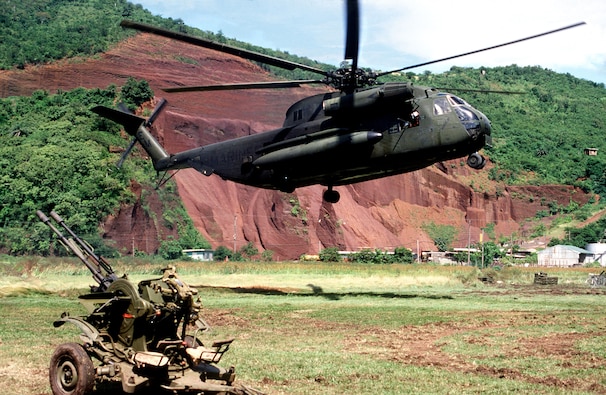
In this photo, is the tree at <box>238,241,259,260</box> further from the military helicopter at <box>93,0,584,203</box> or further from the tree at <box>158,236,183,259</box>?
the military helicopter at <box>93,0,584,203</box>

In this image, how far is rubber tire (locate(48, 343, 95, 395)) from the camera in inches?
422

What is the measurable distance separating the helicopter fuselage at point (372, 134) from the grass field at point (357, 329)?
196 inches

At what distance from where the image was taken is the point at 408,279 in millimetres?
38562

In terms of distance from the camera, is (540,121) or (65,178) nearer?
(65,178)

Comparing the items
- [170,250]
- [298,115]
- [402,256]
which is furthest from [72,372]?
[402,256]

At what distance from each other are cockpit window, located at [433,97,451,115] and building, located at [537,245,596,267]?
6182cm

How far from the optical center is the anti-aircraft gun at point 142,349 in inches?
421

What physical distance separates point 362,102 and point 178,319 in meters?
15.8

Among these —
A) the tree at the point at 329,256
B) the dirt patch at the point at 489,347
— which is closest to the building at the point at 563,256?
the tree at the point at 329,256

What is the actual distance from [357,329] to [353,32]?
8.63 m

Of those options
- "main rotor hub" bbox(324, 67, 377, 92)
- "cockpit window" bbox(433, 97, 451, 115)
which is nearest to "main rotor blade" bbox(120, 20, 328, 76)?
"main rotor hub" bbox(324, 67, 377, 92)

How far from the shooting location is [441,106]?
84.9 feet

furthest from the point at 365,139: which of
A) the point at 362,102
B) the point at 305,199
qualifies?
the point at 305,199

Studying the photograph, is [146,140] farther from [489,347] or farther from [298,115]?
[489,347]
